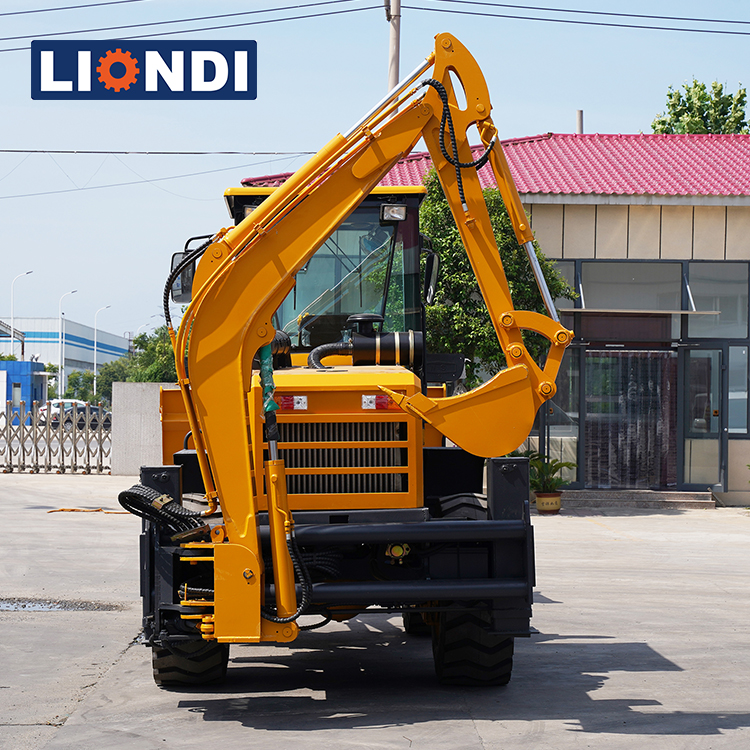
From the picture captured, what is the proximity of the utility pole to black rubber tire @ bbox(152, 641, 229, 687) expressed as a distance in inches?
532

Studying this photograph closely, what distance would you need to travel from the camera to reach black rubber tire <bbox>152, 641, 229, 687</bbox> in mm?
6344

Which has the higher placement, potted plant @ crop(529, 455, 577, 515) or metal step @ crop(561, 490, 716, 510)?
potted plant @ crop(529, 455, 577, 515)

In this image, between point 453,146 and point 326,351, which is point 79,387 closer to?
point 326,351

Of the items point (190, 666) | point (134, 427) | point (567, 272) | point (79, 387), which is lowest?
point (79, 387)

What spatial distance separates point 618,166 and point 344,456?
1667cm

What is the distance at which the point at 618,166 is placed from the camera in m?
21.2

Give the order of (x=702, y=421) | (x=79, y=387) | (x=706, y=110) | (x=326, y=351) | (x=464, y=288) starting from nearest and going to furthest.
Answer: (x=326, y=351) < (x=464, y=288) < (x=702, y=421) < (x=706, y=110) < (x=79, y=387)

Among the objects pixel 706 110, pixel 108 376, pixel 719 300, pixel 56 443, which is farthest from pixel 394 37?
pixel 108 376

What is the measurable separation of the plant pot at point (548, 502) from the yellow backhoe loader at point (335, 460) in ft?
35.3

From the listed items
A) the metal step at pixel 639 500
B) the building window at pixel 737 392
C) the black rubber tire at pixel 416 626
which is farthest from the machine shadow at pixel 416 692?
the building window at pixel 737 392

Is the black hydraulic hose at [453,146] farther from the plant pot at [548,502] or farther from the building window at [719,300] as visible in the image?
→ the building window at [719,300]

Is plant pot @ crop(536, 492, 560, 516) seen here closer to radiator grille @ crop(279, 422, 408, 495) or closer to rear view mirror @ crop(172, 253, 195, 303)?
radiator grille @ crop(279, 422, 408, 495)

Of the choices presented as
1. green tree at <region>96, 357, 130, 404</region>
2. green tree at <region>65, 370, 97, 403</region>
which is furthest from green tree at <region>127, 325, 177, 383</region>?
green tree at <region>96, 357, 130, 404</region>

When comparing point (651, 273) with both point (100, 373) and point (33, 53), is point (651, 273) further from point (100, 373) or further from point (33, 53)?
point (100, 373)
